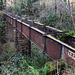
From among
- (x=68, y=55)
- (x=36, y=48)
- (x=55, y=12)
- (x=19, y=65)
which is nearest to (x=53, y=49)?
(x=68, y=55)

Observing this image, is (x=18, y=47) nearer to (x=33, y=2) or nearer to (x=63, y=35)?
(x=63, y=35)

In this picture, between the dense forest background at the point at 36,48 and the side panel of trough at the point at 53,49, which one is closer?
the dense forest background at the point at 36,48

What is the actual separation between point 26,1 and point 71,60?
77.1ft

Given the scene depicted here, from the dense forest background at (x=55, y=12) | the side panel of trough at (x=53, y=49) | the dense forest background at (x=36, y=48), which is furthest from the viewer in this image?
A: the dense forest background at (x=55, y=12)

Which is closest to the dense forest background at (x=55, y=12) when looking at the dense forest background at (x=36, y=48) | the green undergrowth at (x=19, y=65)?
the dense forest background at (x=36, y=48)

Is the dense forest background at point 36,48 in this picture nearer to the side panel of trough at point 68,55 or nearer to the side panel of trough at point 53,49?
the side panel of trough at point 68,55

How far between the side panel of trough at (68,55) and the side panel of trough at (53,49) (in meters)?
0.29

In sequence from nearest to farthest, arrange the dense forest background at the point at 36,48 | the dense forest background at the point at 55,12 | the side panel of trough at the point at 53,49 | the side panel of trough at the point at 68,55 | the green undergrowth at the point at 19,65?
1. the side panel of trough at the point at 68,55
2. the dense forest background at the point at 36,48
3. the side panel of trough at the point at 53,49
4. the green undergrowth at the point at 19,65
5. the dense forest background at the point at 55,12

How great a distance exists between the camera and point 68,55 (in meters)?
3.17

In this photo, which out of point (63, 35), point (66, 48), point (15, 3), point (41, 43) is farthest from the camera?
point (15, 3)

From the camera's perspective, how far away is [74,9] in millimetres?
14336

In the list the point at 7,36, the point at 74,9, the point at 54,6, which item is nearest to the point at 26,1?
the point at 7,36

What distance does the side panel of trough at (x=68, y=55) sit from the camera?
300 cm

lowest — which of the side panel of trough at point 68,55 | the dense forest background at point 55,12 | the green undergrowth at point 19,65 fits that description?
the green undergrowth at point 19,65
